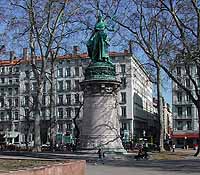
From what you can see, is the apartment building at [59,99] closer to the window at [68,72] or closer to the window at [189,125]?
the window at [68,72]

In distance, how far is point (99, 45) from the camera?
3309cm

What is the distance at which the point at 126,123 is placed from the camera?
97188mm

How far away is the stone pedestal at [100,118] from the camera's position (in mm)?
30656

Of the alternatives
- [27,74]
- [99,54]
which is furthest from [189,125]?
[99,54]

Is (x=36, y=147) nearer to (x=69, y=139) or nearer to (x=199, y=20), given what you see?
(x=199, y=20)

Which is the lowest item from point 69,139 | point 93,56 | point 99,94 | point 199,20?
point 69,139

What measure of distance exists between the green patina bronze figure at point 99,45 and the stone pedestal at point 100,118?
105 inches

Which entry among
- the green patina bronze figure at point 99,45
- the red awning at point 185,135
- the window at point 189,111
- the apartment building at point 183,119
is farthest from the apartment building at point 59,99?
the green patina bronze figure at point 99,45

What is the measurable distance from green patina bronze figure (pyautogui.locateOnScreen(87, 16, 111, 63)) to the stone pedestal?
8.75 ft

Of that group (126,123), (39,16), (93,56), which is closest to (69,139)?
(126,123)

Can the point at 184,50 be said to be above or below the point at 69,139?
above

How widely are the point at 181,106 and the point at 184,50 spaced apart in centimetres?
5997

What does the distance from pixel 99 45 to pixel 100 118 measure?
19.7 ft

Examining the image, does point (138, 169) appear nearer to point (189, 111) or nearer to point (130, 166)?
point (130, 166)
